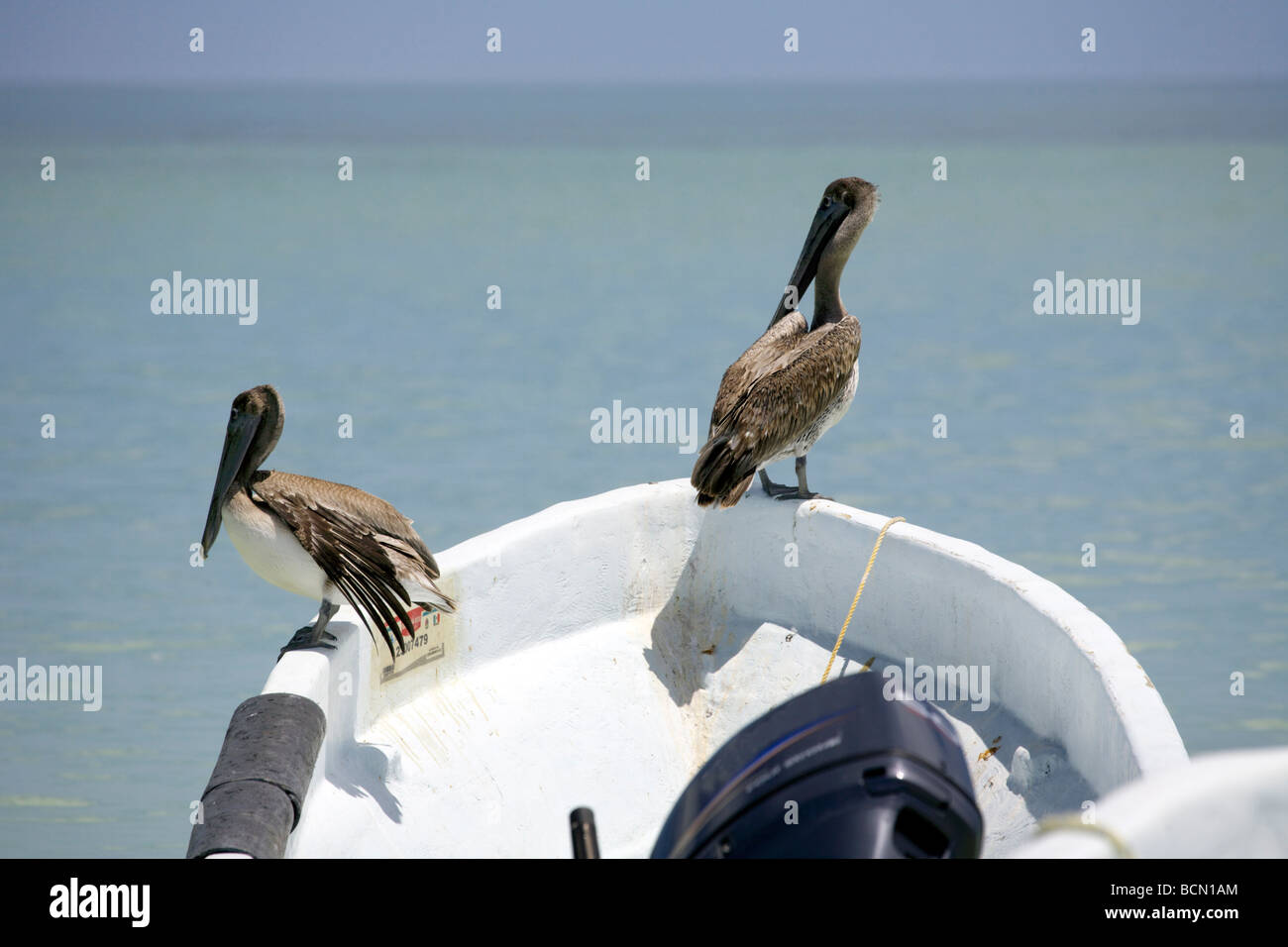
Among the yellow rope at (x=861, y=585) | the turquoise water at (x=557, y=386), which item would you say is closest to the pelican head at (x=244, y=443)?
the yellow rope at (x=861, y=585)

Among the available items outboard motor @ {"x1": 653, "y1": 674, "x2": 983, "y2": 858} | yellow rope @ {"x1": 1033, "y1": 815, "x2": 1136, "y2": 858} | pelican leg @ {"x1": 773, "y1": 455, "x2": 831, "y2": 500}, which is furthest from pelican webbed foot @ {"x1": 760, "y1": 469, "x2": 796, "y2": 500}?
yellow rope @ {"x1": 1033, "y1": 815, "x2": 1136, "y2": 858}

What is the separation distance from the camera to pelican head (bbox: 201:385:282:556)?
305cm

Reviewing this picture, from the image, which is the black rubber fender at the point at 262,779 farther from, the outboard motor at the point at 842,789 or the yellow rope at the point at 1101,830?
the yellow rope at the point at 1101,830

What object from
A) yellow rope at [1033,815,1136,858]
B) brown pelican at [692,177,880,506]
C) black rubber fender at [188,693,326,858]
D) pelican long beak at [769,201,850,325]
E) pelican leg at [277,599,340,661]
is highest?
pelican long beak at [769,201,850,325]

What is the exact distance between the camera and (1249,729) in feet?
19.8

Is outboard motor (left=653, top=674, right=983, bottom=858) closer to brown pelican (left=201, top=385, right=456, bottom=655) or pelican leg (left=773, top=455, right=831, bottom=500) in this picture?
brown pelican (left=201, top=385, right=456, bottom=655)

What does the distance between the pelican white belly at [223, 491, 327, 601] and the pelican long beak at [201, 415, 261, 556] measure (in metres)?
0.04

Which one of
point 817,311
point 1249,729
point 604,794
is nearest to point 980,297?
point 1249,729

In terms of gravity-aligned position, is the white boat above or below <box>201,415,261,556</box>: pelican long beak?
below

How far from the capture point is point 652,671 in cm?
365

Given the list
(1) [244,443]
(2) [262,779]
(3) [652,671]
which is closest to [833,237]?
(3) [652,671]

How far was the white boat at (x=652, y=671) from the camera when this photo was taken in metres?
2.79
